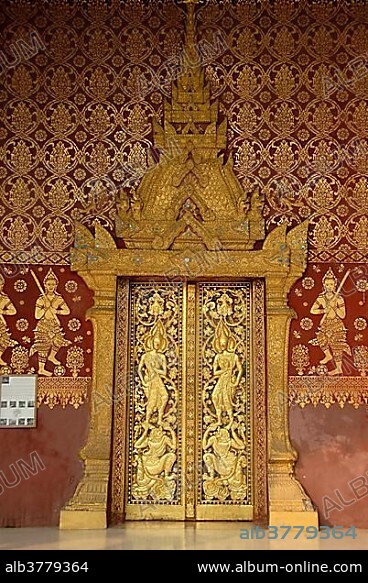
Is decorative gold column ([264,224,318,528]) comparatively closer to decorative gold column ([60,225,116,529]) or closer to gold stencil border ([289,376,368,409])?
gold stencil border ([289,376,368,409])

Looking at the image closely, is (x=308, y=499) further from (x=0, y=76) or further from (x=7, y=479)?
(x=0, y=76)

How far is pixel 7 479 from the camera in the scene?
6.06 meters

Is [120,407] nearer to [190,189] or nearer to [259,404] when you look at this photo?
[259,404]

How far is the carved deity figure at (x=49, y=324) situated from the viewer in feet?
20.5

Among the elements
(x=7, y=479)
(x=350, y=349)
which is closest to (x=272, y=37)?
(x=350, y=349)

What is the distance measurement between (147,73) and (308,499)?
3.94 meters

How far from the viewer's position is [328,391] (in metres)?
6.21

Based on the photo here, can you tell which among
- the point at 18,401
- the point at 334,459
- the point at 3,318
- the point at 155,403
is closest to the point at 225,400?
the point at 155,403

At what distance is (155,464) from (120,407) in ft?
1.84
